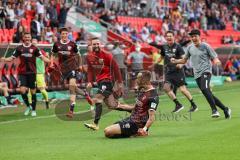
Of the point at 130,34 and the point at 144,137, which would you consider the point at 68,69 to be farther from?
the point at 130,34

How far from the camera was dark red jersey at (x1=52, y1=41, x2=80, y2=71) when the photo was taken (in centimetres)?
1864

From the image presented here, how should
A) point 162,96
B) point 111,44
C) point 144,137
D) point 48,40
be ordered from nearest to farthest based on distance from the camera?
1. point 144,137
2. point 162,96
3. point 48,40
4. point 111,44

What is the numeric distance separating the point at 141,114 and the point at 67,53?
21.8 ft

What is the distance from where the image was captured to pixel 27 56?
751 inches

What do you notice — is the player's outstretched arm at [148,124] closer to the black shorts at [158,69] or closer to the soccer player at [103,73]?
the soccer player at [103,73]

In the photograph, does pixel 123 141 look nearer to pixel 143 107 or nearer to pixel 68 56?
pixel 143 107

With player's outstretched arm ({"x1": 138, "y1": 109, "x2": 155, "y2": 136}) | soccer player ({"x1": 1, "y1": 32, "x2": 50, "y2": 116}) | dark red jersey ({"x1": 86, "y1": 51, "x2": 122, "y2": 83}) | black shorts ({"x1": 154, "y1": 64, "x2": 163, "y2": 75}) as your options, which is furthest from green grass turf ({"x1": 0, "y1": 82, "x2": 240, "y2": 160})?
black shorts ({"x1": 154, "y1": 64, "x2": 163, "y2": 75})

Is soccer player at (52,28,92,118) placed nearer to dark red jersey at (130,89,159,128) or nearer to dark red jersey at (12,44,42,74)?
dark red jersey at (12,44,42,74)

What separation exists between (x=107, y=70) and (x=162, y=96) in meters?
11.3

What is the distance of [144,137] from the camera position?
12.5m

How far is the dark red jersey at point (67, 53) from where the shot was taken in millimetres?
18641

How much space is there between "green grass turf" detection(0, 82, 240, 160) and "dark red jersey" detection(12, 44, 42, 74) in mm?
1915

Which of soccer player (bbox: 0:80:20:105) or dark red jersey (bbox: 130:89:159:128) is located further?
soccer player (bbox: 0:80:20:105)

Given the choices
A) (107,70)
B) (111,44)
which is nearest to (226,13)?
(111,44)
